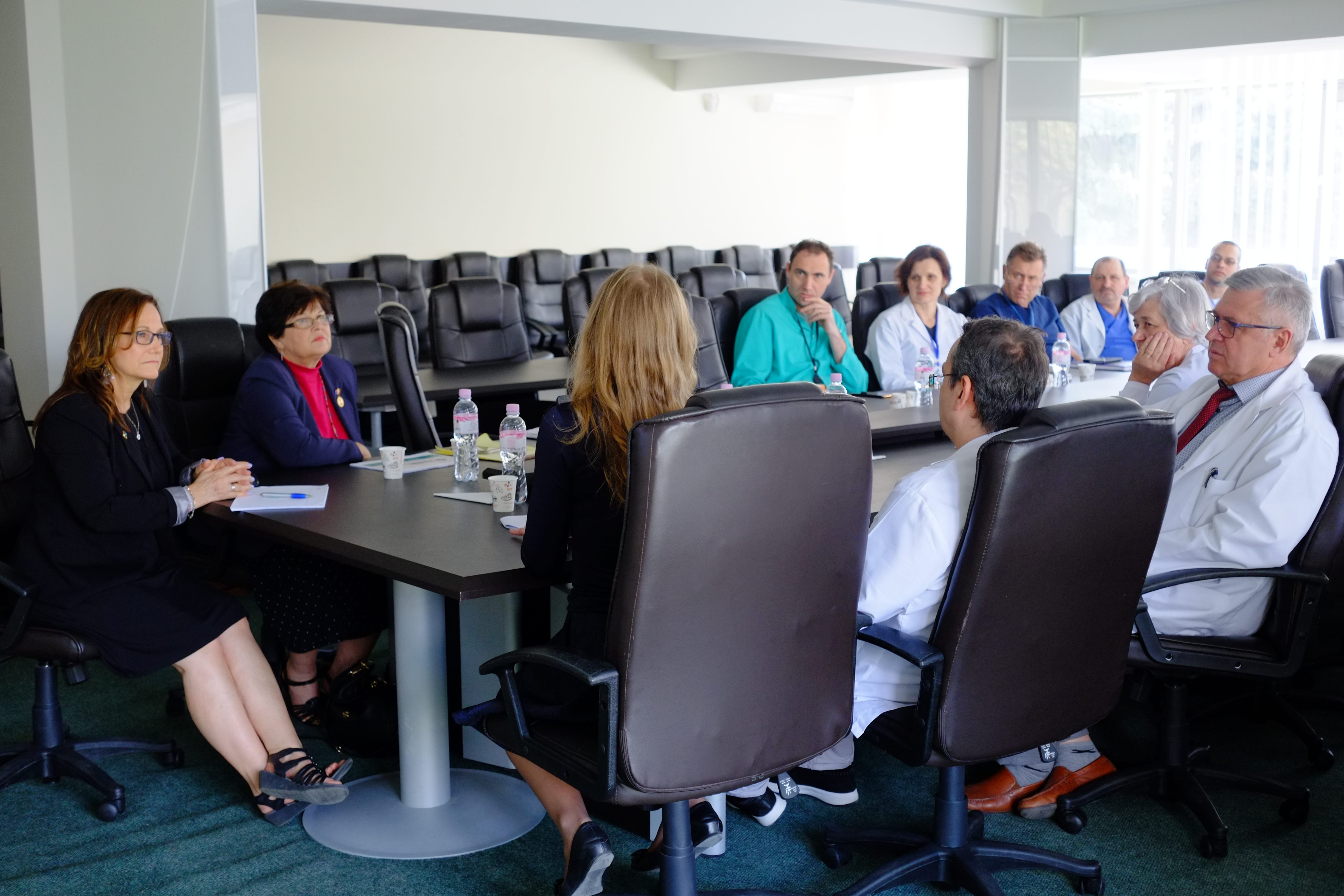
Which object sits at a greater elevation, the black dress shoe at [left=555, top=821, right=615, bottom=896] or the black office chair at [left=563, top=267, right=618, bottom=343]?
the black office chair at [left=563, top=267, right=618, bottom=343]

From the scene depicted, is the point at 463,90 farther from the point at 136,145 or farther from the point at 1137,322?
the point at 1137,322

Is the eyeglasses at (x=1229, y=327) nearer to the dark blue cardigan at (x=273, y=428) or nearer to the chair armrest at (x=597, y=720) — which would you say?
the chair armrest at (x=597, y=720)

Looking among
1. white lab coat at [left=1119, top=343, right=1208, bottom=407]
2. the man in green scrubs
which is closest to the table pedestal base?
white lab coat at [left=1119, top=343, right=1208, bottom=407]

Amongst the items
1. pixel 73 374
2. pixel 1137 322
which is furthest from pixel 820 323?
pixel 73 374

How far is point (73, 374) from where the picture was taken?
2.71 metres

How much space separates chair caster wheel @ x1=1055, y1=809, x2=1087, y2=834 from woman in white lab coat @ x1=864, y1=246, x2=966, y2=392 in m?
2.56

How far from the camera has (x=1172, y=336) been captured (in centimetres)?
367

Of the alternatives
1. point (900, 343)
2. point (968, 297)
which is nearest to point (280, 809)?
point (900, 343)

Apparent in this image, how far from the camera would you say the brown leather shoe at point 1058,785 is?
2693mm

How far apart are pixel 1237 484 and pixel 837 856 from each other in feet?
3.81

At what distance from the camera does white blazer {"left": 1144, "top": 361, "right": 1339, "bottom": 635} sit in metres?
2.50

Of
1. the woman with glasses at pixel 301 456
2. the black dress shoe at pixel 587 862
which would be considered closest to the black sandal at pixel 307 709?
the woman with glasses at pixel 301 456

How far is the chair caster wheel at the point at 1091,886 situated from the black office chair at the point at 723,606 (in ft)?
2.39

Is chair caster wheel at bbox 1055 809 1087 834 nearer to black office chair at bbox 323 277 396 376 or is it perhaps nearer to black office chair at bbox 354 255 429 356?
black office chair at bbox 323 277 396 376
